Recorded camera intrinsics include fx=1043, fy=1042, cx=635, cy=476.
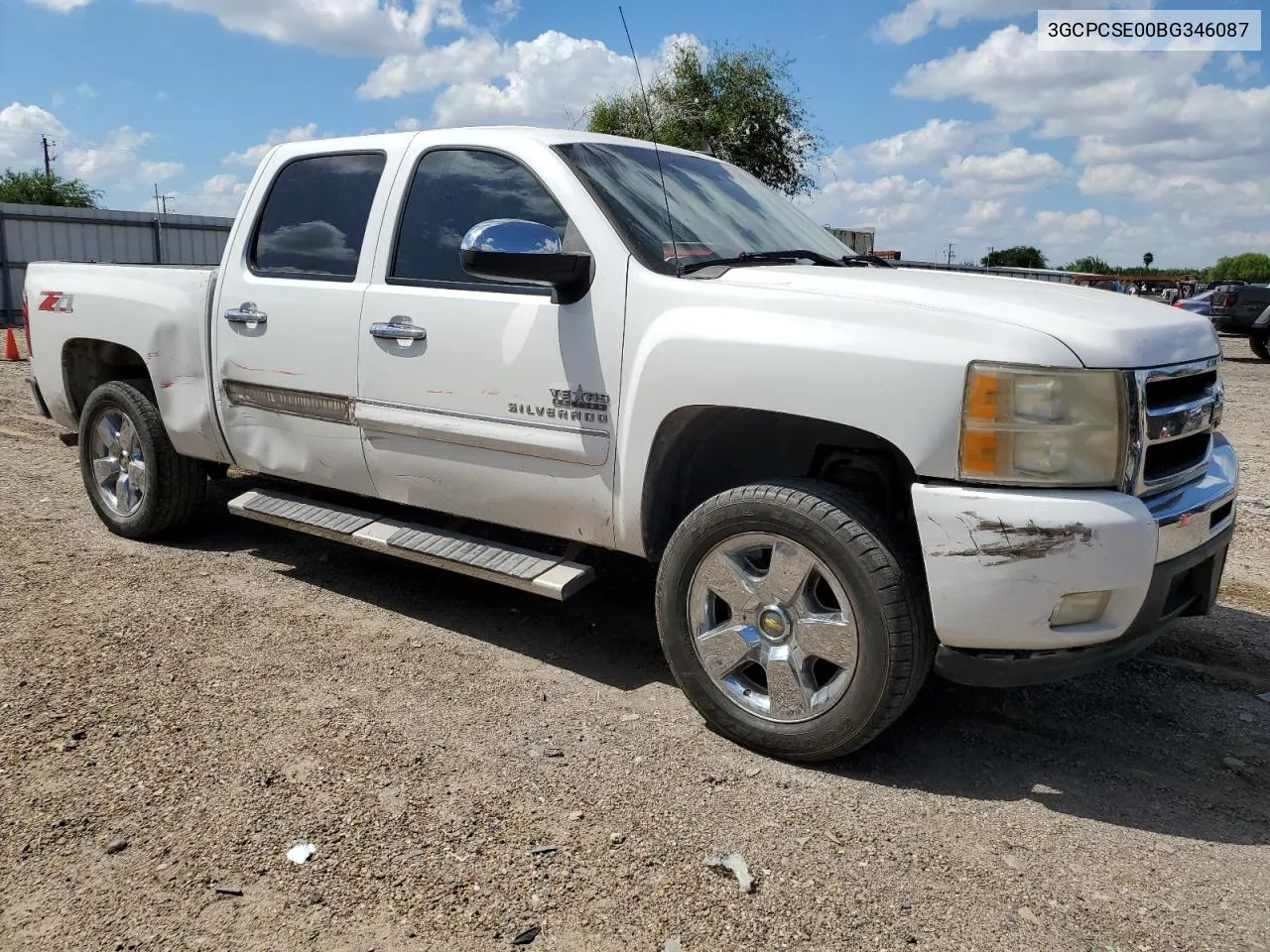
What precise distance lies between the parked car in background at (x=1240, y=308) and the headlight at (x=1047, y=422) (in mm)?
19037

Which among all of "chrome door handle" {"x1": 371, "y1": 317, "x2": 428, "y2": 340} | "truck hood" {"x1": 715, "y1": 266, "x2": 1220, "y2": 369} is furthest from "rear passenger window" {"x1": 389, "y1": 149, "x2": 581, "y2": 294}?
"truck hood" {"x1": 715, "y1": 266, "x2": 1220, "y2": 369}

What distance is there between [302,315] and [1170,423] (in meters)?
3.30

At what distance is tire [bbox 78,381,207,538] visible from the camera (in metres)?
5.21

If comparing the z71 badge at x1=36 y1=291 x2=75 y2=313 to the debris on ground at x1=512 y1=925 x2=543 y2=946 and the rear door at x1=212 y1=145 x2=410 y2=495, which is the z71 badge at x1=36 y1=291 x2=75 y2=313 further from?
the debris on ground at x1=512 y1=925 x2=543 y2=946

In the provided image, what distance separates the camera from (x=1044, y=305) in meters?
2.97

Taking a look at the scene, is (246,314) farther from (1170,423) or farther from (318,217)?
(1170,423)

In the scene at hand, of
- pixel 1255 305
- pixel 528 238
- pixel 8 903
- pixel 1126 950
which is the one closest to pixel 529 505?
pixel 528 238

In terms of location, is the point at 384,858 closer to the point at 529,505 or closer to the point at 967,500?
the point at 529,505

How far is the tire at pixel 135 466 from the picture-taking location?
205 inches

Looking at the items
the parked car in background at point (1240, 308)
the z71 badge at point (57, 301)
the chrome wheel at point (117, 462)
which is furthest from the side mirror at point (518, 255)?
the parked car in background at point (1240, 308)

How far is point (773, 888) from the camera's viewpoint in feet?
8.48

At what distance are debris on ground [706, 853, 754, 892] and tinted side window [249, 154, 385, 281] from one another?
2.77m

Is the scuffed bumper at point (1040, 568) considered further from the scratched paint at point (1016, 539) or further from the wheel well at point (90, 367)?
the wheel well at point (90, 367)

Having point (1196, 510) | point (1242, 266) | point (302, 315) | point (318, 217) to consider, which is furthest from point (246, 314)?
point (1242, 266)
